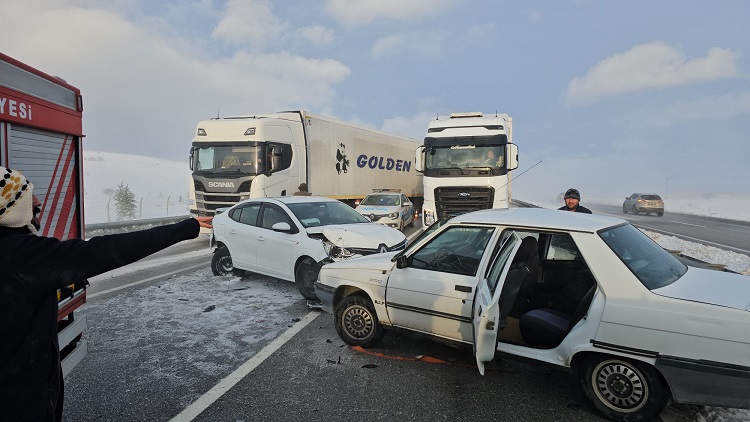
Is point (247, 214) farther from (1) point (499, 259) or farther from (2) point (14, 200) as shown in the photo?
(2) point (14, 200)

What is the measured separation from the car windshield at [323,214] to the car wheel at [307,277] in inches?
27.3

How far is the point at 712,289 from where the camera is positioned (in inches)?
122

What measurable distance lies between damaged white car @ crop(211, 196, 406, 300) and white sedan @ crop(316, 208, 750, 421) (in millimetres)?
1708

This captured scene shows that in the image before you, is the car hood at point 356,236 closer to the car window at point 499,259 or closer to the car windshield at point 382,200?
the car window at point 499,259

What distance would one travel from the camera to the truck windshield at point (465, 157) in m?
11.7

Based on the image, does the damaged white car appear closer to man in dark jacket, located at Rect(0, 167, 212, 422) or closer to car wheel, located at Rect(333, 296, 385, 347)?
car wheel, located at Rect(333, 296, 385, 347)

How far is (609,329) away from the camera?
303 centimetres

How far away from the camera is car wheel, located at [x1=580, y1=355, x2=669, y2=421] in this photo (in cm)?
295

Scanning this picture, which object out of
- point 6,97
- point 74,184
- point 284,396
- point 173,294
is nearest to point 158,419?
point 284,396

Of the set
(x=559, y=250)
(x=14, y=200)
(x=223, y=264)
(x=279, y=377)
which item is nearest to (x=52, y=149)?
(x=14, y=200)

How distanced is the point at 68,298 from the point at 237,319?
8.60 ft

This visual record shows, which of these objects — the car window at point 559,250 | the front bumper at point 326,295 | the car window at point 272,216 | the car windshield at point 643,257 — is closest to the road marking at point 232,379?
the front bumper at point 326,295

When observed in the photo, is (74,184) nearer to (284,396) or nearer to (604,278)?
(284,396)

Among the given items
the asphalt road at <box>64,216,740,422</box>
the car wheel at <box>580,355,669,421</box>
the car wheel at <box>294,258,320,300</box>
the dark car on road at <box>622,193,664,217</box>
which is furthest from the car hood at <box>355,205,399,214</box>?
the dark car on road at <box>622,193,664,217</box>
